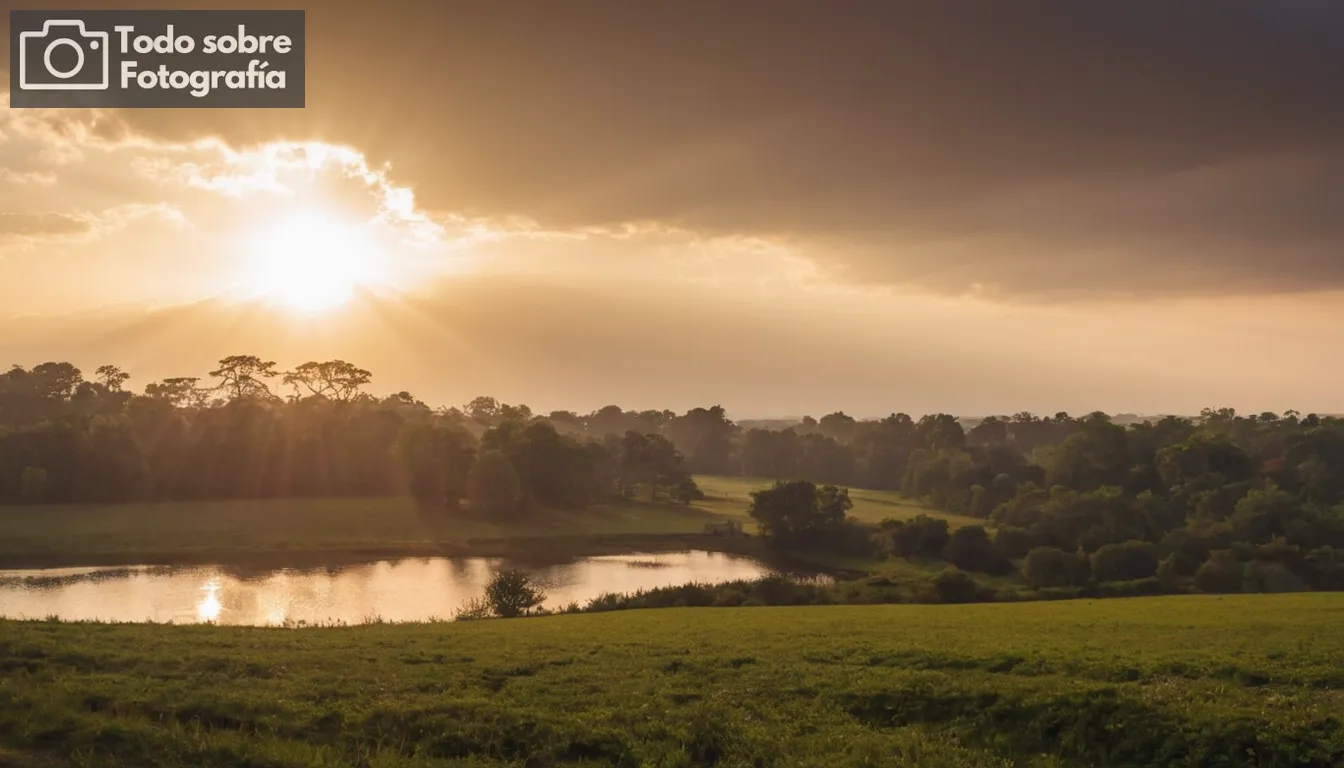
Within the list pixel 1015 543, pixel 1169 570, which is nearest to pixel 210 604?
pixel 1169 570

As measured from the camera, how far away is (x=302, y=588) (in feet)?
190

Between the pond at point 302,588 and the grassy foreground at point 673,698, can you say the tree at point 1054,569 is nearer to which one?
the pond at point 302,588

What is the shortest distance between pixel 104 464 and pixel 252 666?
89705 mm

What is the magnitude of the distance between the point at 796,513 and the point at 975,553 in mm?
19070

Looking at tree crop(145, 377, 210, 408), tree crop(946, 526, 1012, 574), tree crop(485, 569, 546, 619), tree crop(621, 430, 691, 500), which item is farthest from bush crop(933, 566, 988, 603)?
tree crop(145, 377, 210, 408)

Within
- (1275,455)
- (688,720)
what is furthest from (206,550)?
(1275,455)

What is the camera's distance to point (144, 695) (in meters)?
15.5

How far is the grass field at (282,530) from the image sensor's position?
→ 73625mm

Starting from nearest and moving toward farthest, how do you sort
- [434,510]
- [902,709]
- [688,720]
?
[688,720] < [902,709] < [434,510]

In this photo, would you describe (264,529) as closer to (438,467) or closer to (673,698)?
(438,467)

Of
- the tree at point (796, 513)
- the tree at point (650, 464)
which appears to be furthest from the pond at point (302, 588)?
the tree at point (650, 464)

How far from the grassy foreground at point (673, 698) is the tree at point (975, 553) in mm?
55161

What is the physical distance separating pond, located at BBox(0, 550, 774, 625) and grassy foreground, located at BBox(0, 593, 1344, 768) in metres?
21.5

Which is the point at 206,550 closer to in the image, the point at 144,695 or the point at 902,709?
the point at 144,695
